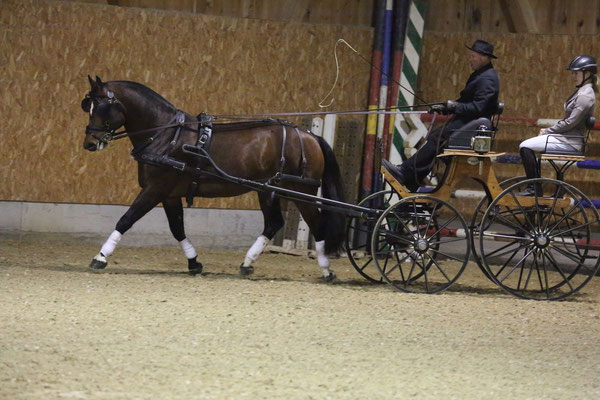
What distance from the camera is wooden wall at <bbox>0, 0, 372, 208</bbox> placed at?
970 cm

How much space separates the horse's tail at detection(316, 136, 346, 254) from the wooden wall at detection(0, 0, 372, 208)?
2.19 m

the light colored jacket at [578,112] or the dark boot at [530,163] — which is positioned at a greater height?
the light colored jacket at [578,112]

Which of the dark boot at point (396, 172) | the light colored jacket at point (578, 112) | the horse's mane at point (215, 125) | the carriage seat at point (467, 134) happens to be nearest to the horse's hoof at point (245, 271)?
the horse's mane at point (215, 125)

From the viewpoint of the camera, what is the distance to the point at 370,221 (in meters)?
8.00

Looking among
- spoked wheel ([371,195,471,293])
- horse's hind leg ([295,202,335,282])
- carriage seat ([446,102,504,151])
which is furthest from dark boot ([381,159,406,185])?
horse's hind leg ([295,202,335,282])

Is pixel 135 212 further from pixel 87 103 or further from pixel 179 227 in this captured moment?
pixel 87 103

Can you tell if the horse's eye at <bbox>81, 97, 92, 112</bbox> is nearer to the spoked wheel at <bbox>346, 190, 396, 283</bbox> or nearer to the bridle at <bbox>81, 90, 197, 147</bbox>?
the bridle at <bbox>81, 90, 197, 147</bbox>

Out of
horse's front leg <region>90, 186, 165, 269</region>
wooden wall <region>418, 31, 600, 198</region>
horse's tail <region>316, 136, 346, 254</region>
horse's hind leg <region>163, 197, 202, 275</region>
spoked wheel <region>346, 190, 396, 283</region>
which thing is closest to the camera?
horse's front leg <region>90, 186, 165, 269</region>

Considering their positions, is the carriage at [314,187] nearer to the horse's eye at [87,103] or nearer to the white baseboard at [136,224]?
the horse's eye at [87,103]

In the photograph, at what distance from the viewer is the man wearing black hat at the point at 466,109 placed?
7410 millimetres

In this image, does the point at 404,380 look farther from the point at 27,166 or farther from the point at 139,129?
the point at 27,166

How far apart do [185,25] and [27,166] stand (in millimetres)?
2283

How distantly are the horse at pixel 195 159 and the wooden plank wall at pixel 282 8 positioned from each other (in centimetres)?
247

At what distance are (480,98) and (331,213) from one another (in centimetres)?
160
